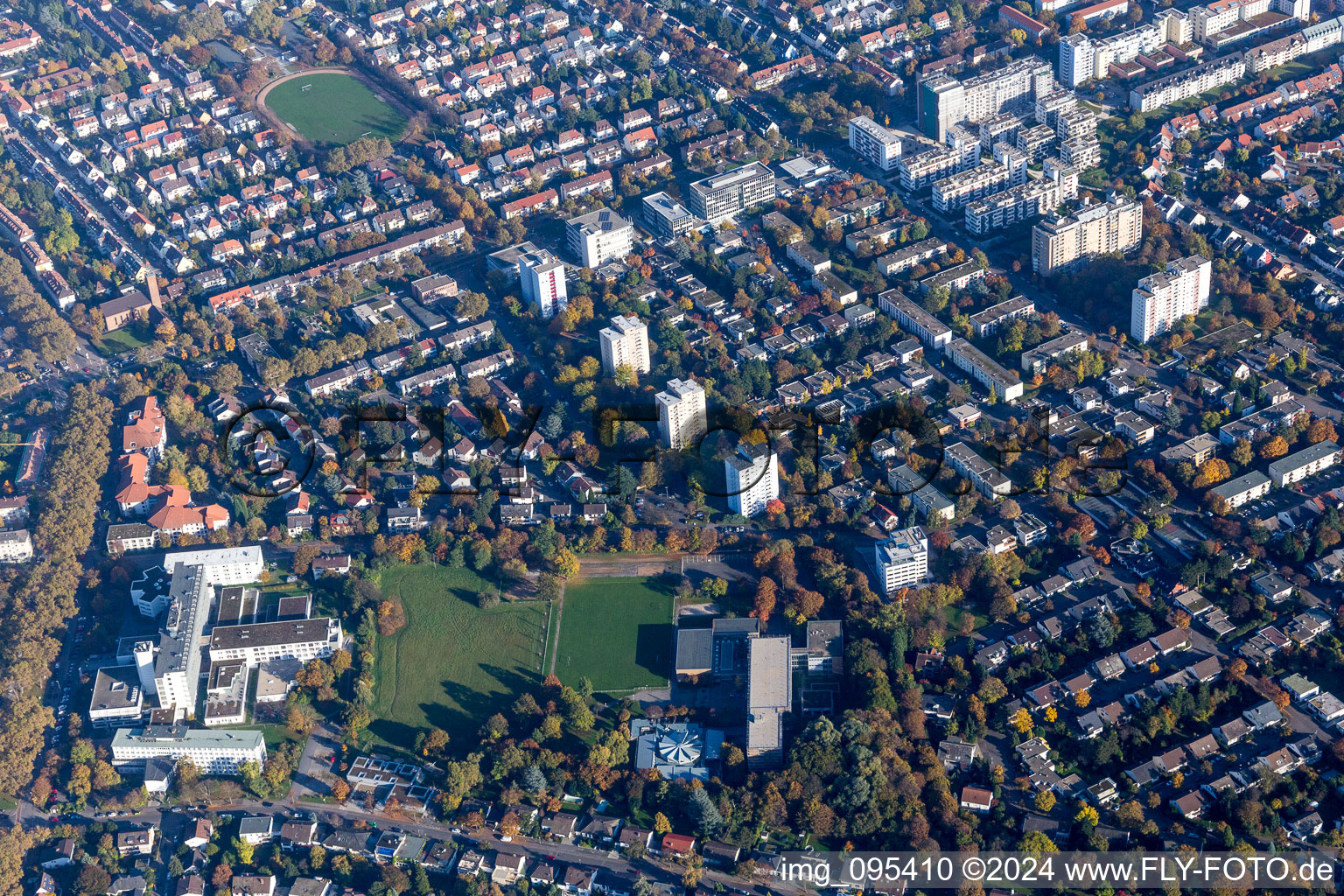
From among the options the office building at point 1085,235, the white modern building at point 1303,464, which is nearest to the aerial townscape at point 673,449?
the white modern building at point 1303,464

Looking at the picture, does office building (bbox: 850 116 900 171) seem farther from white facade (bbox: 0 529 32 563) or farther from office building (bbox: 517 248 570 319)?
white facade (bbox: 0 529 32 563)

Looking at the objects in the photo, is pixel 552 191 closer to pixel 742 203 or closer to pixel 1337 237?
pixel 742 203

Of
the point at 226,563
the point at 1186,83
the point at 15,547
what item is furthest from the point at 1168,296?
the point at 15,547

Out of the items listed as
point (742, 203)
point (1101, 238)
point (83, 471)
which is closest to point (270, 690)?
point (83, 471)

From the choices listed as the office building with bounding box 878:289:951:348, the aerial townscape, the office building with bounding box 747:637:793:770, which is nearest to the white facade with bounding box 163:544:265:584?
the aerial townscape

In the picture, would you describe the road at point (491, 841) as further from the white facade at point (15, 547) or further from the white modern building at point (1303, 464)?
the white modern building at point (1303, 464)
